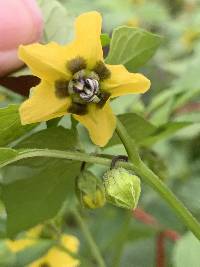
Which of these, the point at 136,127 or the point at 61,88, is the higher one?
the point at 61,88

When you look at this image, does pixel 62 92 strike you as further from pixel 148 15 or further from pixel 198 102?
pixel 148 15

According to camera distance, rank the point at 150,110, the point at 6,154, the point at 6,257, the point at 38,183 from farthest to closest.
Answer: the point at 150,110, the point at 6,257, the point at 38,183, the point at 6,154

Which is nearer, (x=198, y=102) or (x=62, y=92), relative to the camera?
(x=62, y=92)

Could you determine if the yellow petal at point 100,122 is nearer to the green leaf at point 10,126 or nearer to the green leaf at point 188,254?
the green leaf at point 10,126

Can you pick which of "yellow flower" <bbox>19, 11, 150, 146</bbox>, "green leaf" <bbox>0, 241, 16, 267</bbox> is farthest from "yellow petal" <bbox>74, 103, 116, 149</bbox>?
"green leaf" <bbox>0, 241, 16, 267</bbox>

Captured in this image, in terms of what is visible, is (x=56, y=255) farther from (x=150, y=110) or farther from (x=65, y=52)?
(x=65, y=52)

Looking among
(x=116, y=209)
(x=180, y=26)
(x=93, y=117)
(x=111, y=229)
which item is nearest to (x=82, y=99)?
(x=93, y=117)

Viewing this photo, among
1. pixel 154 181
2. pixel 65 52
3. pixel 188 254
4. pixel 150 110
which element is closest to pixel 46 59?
pixel 65 52
